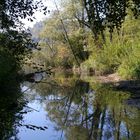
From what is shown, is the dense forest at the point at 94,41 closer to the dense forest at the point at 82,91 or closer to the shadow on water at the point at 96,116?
the dense forest at the point at 82,91

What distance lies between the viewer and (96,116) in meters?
18.6

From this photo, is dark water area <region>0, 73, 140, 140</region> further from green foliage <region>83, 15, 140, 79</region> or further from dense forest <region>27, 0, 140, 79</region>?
green foliage <region>83, 15, 140, 79</region>

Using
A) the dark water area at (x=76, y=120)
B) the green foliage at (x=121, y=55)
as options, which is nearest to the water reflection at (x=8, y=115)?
the dark water area at (x=76, y=120)

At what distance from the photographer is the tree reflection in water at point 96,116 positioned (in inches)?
568

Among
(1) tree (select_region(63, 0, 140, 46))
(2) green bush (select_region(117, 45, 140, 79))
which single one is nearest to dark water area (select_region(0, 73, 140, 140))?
(2) green bush (select_region(117, 45, 140, 79))

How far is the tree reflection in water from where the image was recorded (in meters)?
14.4

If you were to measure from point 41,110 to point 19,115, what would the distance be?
448 cm

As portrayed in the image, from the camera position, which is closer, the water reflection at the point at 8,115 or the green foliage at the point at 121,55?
the water reflection at the point at 8,115

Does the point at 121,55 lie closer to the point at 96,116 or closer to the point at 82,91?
the point at 82,91

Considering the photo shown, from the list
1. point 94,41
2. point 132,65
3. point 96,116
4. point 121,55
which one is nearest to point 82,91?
point 132,65

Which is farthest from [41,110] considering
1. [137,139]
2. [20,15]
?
[20,15]

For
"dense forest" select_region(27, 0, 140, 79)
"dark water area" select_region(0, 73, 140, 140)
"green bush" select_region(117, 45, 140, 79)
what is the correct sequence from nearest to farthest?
"dense forest" select_region(27, 0, 140, 79) < "dark water area" select_region(0, 73, 140, 140) < "green bush" select_region(117, 45, 140, 79)

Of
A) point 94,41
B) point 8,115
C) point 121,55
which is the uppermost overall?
point 94,41

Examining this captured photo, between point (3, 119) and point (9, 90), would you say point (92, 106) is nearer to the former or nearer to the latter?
point (9, 90)
